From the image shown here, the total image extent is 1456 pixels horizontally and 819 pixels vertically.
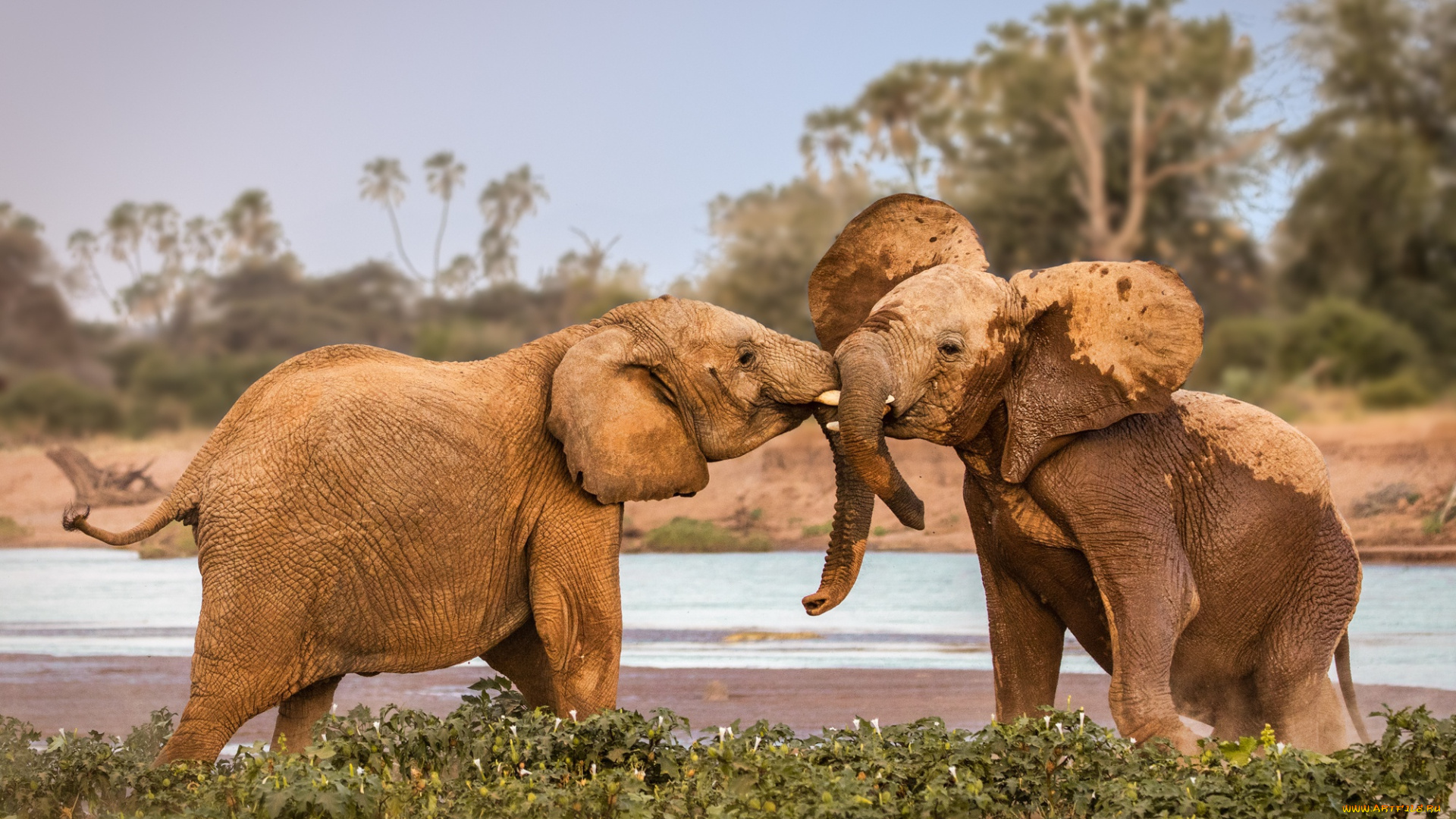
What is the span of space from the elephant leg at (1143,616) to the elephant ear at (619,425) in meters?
1.69

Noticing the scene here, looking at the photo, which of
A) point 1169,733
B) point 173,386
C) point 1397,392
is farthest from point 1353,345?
point 1169,733

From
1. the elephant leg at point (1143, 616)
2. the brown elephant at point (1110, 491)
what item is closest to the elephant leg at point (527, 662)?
the brown elephant at point (1110, 491)

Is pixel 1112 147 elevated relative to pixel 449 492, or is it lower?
elevated

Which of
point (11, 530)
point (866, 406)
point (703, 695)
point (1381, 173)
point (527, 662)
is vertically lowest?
point (703, 695)

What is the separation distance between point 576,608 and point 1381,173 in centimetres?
1507

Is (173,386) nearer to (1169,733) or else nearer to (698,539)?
(698,539)

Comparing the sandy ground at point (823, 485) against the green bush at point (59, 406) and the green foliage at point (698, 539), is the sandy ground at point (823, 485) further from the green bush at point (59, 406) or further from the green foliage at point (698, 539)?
the green bush at point (59, 406)

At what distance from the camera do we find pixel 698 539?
21.1 metres

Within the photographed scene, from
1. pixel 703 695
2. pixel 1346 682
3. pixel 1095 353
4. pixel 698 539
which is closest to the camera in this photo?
pixel 1095 353

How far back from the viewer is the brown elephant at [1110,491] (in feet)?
20.1

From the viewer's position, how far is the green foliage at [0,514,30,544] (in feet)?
60.4

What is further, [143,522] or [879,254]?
[879,254]

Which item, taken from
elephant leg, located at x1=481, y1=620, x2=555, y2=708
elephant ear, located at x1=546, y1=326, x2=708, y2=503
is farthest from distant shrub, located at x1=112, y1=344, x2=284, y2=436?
elephant ear, located at x1=546, y1=326, x2=708, y2=503

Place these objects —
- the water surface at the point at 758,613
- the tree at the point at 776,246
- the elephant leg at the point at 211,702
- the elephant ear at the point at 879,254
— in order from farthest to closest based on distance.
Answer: the tree at the point at 776,246, the water surface at the point at 758,613, the elephant ear at the point at 879,254, the elephant leg at the point at 211,702
